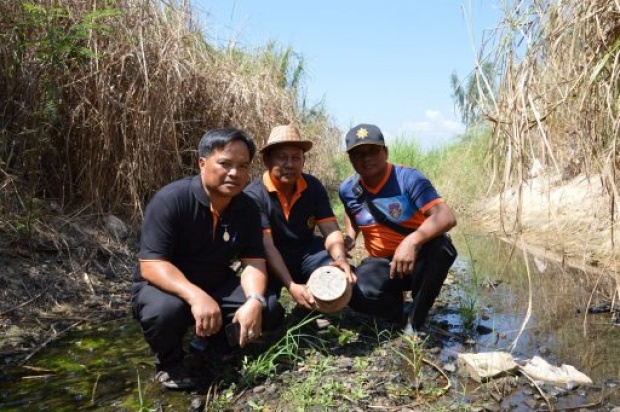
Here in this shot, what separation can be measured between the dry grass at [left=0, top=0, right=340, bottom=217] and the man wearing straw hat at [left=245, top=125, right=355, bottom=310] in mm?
1959

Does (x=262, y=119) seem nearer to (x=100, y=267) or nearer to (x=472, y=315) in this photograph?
(x=100, y=267)

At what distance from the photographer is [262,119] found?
6867 millimetres

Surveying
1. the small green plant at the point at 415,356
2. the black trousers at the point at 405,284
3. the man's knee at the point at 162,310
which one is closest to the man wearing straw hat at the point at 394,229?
the black trousers at the point at 405,284

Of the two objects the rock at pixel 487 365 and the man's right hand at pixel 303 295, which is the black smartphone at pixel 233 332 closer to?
the man's right hand at pixel 303 295

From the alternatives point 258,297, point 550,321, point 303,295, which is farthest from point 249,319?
point 550,321

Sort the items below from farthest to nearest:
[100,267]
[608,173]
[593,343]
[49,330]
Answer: [100,267]
[49,330]
[593,343]
[608,173]

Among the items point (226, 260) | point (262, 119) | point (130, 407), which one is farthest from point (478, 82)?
point (262, 119)

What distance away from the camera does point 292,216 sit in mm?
4043

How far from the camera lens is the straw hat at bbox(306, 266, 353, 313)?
344 cm

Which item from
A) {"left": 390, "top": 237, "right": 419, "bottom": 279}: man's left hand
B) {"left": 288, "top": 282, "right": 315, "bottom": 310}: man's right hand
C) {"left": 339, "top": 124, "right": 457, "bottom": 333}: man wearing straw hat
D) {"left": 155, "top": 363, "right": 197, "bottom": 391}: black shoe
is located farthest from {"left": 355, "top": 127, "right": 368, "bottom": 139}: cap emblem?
{"left": 155, "top": 363, "right": 197, "bottom": 391}: black shoe

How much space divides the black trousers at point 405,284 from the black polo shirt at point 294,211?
510mm

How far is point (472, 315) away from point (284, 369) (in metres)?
1.60

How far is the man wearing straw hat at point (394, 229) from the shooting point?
12.0 feet

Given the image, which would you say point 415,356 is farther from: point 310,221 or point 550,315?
point 550,315
